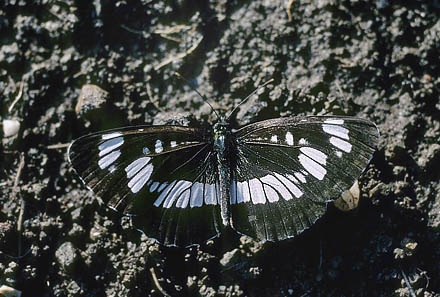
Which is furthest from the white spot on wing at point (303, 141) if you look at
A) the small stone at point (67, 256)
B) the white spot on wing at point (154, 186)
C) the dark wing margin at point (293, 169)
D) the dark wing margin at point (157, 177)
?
the small stone at point (67, 256)

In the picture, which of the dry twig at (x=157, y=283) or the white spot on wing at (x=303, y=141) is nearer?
the white spot on wing at (x=303, y=141)

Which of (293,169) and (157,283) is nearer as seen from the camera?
(293,169)

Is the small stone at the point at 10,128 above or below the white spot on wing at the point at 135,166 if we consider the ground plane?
above

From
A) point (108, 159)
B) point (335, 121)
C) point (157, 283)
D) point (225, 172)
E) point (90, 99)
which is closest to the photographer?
point (335, 121)

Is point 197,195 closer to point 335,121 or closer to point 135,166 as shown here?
point 135,166

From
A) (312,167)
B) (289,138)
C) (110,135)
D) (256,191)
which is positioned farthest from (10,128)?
(312,167)

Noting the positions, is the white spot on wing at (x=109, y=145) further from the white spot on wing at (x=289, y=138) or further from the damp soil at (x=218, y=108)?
the white spot on wing at (x=289, y=138)
